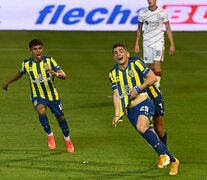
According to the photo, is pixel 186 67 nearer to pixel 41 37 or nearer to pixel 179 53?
pixel 179 53

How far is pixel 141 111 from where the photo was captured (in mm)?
14250

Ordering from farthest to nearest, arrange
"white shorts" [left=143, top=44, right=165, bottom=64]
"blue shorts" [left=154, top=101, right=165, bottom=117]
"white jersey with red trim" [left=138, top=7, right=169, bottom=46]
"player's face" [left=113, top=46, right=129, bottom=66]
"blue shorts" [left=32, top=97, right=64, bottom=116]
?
"white shorts" [left=143, top=44, right=165, bottom=64]
"white jersey with red trim" [left=138, top=7, right=169, bottom=46]
"blue shorts" [left=32, top=97, right=64, bottom=116]
"blue shorts" [left=154, top=101, right=165, bottom=117]
"player's face" [left=113, top=46, right=129, bottom=66]

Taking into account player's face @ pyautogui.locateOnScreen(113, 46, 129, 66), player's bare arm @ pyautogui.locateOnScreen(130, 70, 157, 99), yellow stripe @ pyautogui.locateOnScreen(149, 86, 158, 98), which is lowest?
yellow stripe @ pyautogui.locateOnScreen(149, 86, 158, 98)

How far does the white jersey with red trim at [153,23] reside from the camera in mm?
20828

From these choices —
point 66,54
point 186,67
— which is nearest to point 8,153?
point 186,67

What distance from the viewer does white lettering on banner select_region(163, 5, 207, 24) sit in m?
33.7

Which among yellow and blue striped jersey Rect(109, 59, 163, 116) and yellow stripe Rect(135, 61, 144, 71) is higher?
yellow stripe Rect(135, 61, 144, 71)

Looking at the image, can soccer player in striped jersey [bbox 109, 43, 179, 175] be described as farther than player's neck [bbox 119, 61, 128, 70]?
No

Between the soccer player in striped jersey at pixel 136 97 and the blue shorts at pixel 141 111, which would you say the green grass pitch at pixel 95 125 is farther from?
the blue shorts at pixel 141 111

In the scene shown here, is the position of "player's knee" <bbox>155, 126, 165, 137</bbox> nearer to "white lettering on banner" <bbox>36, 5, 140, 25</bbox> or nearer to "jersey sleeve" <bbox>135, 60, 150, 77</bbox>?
"jersey sleeve" <bbox>135, 60, 150, 77</bbox>

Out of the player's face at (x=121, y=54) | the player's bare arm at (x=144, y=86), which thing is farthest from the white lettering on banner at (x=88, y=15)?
the player's bare arm at (x=144, y=86)

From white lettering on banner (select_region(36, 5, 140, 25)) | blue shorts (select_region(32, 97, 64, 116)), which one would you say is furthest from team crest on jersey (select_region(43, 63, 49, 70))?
white lettering on banner (select_region(36, 5, 140, 25))

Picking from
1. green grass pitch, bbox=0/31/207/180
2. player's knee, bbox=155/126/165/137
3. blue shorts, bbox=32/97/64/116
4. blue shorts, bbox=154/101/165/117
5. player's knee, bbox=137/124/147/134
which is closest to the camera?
player's knee, bbox=137/124/147/134

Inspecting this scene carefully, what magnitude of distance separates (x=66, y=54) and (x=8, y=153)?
14.2 metres
